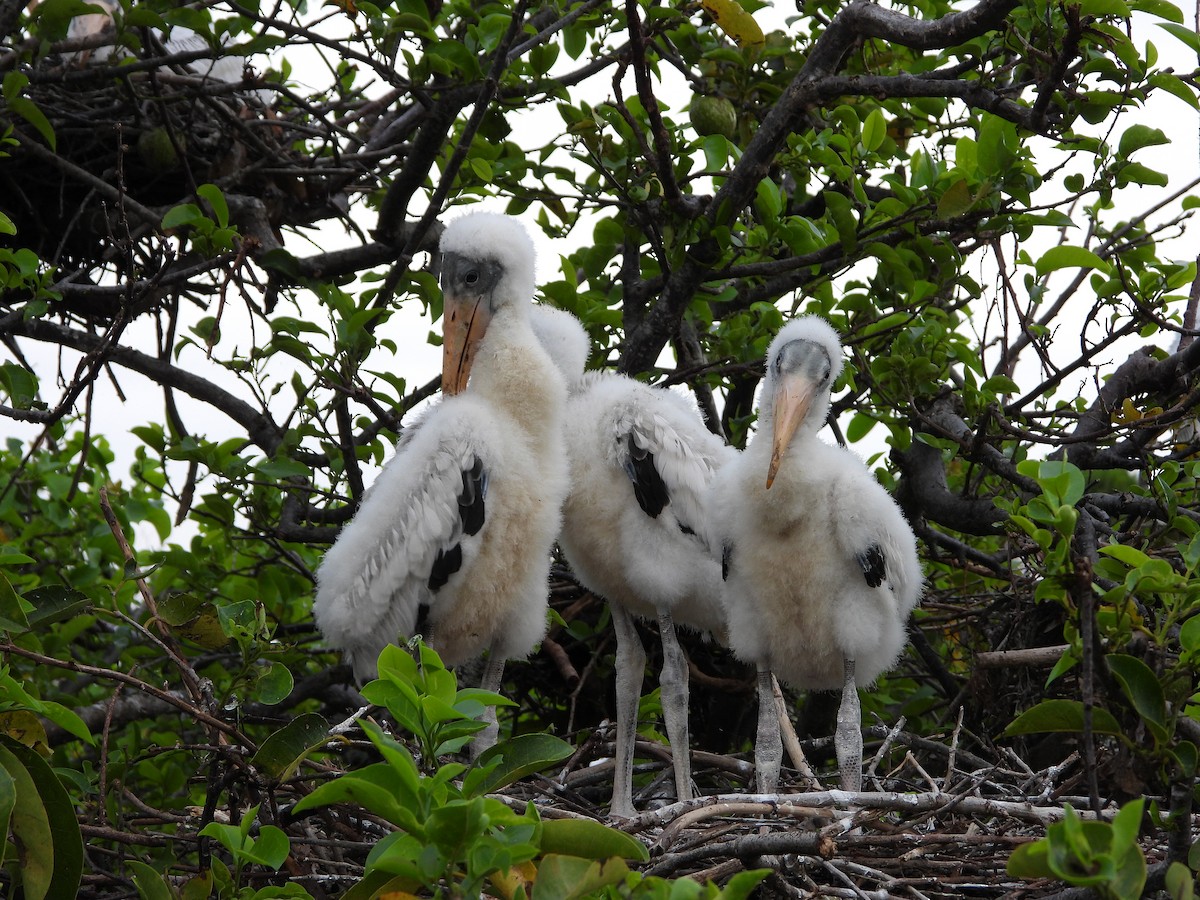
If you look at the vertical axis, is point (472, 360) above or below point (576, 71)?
below

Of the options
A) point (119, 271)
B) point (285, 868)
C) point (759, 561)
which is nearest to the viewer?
point (285, 868)

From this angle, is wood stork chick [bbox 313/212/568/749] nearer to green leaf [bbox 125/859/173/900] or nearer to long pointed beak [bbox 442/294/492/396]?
long pointed beak [bbox 442/294/492/396]

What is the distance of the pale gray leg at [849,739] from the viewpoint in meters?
3.57

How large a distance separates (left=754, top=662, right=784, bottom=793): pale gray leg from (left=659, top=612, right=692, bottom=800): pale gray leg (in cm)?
24

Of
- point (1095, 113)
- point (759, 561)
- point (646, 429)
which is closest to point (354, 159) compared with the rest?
point (646, 429)

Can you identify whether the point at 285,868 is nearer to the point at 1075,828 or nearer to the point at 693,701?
the point at 1075,828

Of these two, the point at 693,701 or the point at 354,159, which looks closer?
the point at 354,159

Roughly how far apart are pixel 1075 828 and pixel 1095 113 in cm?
206

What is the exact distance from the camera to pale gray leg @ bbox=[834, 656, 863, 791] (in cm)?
357

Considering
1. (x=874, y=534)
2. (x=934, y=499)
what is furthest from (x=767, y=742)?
(x=934, y=499)

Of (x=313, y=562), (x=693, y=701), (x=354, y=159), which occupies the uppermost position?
(x=354, y=159)

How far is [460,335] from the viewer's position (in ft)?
12.7

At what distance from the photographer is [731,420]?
4887 mm

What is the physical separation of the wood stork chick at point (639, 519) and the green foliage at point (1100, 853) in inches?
79.5
